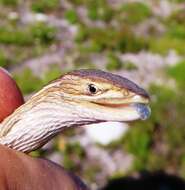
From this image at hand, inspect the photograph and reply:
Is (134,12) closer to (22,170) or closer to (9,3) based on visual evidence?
(9,3)

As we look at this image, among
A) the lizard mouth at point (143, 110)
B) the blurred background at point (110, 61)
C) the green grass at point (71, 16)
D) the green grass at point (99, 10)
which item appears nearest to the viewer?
the lizard mouth at point (143, 110)

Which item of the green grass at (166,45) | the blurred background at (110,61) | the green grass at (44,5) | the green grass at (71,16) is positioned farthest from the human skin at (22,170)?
the green grass at (44,5)

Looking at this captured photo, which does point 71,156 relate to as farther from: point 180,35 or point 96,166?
point 180,35

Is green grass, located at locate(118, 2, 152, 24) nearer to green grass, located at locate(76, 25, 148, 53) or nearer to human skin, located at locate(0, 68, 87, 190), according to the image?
green grass, located at locate(76, 25, 148, 53)

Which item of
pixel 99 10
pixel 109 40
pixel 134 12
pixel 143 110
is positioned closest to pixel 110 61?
pixel 109 40

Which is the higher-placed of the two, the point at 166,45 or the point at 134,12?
the point at 134,12

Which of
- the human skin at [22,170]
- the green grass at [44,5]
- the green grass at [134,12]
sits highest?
the human skin at [22,170]

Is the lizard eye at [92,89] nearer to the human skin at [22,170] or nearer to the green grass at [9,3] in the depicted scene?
the human skin at [22,170]

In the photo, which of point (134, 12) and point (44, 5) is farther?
point (134, 12)

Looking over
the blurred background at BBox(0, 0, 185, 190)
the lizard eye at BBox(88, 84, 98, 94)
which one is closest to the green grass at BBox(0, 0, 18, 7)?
the blurred background at BBox(0, 0, 185, 190)
